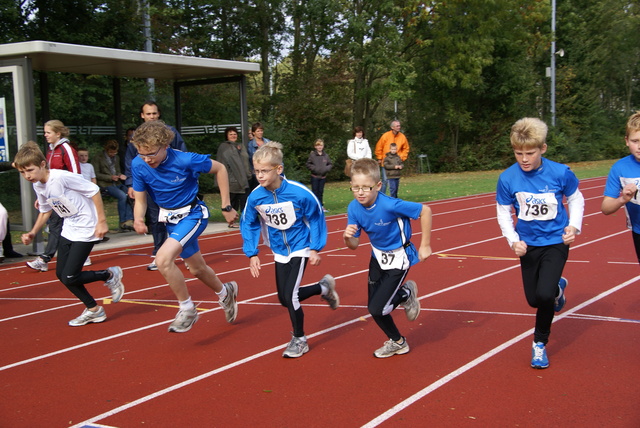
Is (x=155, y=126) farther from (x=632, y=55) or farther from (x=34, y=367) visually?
(x=632, y=55)

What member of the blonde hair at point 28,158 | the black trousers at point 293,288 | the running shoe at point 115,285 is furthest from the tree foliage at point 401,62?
the black trousers at point 293,288

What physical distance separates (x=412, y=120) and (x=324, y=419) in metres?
37.1

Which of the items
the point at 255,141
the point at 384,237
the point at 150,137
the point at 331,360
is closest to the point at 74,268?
the point at 150,137

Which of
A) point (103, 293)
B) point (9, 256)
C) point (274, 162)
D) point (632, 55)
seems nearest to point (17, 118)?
point (9, 256)

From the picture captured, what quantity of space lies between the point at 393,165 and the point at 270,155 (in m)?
10.7

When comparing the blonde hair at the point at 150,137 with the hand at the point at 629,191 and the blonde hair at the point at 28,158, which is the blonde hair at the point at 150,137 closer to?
the blonde hair at the point at 28,158

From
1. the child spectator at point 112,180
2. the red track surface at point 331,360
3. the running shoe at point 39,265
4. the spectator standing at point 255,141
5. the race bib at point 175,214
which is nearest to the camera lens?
the red track surface at point 331,360

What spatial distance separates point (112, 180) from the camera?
1348 cm

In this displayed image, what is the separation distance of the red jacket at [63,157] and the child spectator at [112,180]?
4.00 metres

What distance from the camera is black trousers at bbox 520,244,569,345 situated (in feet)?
16.0

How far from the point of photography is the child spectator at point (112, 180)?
13461 mm

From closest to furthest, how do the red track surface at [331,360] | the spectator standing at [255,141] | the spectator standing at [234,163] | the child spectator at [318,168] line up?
the red track surface at [331,360] < the spectator standing at [234,163] < the spectator standing at [255,141] < the child spectator at [318,168]

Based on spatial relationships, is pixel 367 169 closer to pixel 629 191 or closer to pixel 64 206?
pixel 629 191

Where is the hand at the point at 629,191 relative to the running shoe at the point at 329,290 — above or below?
above
